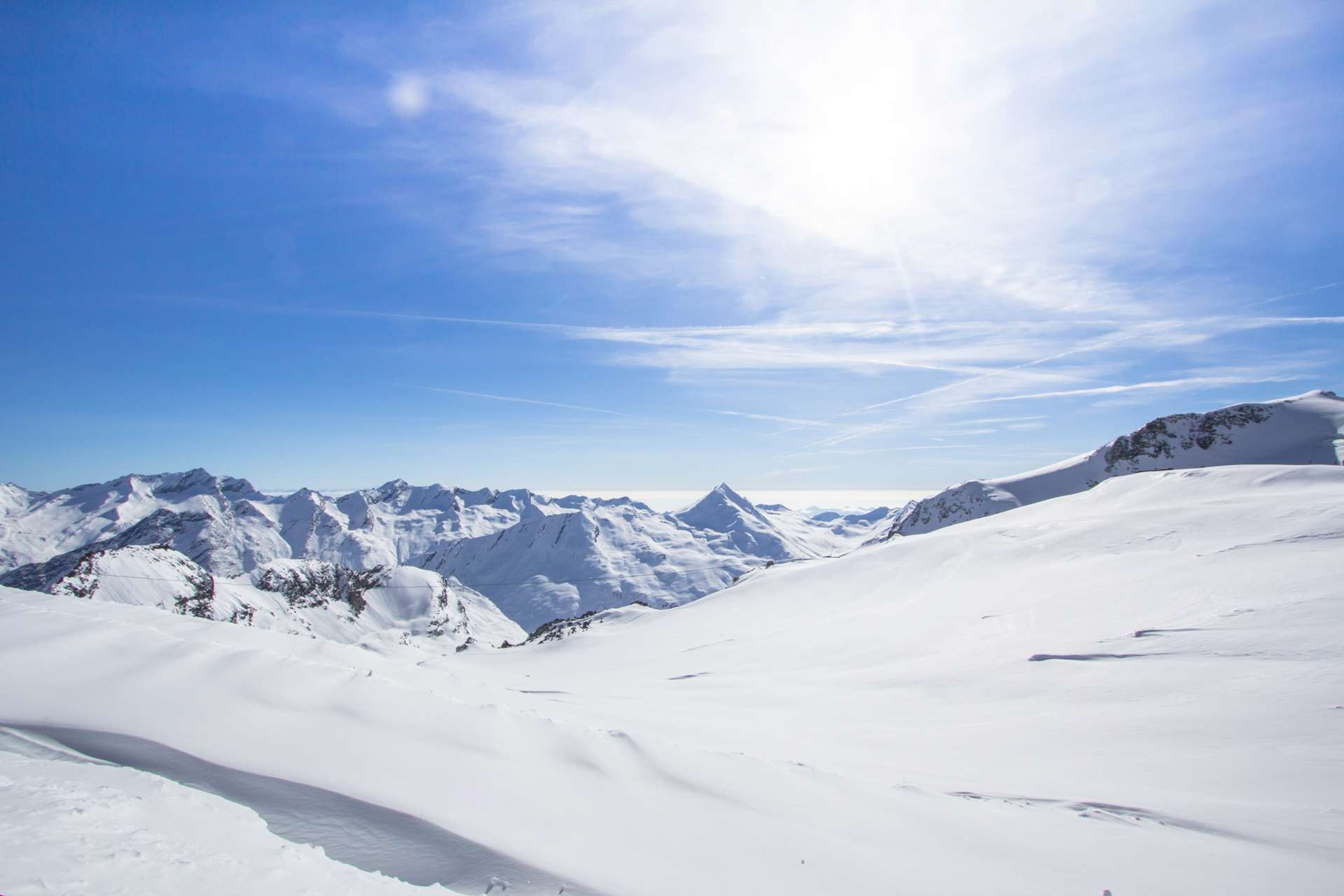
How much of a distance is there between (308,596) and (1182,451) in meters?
212

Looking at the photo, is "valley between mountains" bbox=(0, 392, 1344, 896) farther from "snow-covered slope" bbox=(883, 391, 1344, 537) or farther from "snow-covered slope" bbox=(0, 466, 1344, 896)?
"snow-covered slope" bbox=(883, 391, 1344, 537)

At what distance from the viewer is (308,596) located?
461ft

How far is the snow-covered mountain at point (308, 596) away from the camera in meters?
103

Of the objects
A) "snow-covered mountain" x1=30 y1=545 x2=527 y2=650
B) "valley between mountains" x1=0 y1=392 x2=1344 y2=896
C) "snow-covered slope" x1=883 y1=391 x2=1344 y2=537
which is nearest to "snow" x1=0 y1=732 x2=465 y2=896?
"valley between mountains" x1=0 y1=392 x2=1344 y2=896

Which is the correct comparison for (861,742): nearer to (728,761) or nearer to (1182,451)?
(728,761)

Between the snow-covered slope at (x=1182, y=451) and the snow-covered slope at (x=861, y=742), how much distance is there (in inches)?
3942

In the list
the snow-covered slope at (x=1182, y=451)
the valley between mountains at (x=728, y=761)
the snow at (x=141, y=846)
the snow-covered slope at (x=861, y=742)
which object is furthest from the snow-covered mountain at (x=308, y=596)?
the snow-covered slope at (x=1182, y=451)

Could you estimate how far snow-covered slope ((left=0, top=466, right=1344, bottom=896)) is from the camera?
159 inches

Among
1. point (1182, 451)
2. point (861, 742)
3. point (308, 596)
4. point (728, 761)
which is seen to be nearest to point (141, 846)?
point (728, 761)

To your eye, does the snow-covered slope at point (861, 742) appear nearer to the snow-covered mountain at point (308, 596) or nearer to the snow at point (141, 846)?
the snow at point (141, 846)

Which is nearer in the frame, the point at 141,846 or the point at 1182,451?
the point at 141,846

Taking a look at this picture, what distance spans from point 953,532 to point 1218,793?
89.3 feet

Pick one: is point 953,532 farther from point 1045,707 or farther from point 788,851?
point 788,851

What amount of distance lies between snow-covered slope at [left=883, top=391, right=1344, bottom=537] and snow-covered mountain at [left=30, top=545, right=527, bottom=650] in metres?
114
